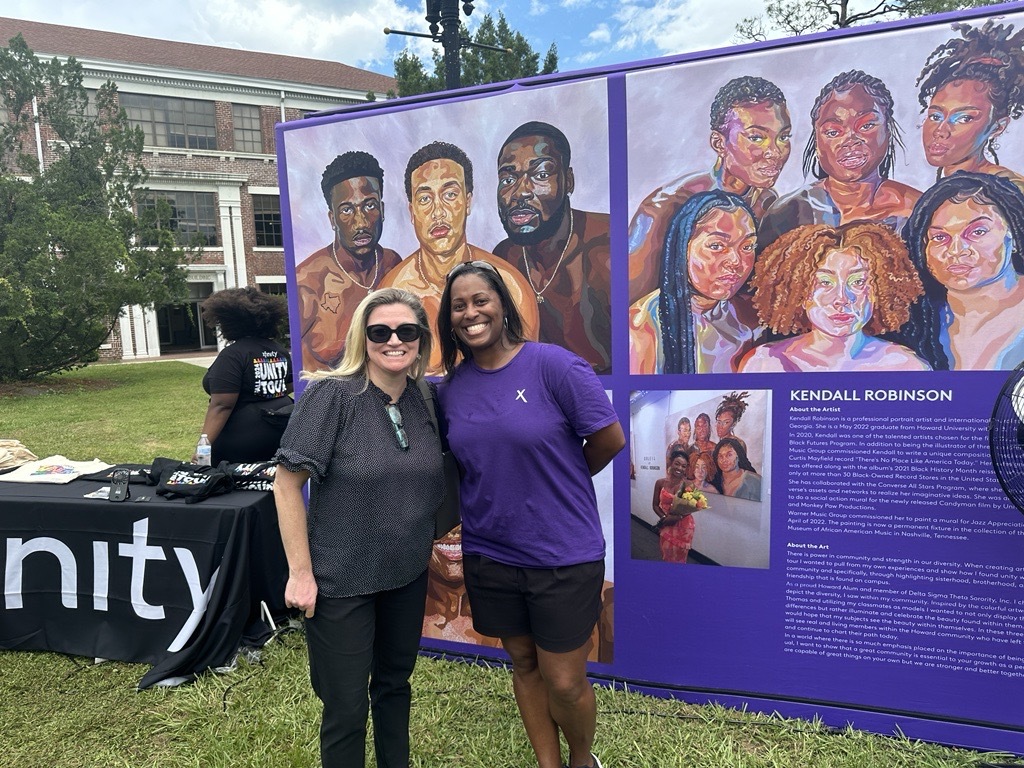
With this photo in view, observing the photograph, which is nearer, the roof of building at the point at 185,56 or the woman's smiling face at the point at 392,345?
the woman's smiling face at the point at 392,345

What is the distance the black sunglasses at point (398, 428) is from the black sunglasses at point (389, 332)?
22 centimetres

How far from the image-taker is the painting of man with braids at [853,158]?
2359 millimetres

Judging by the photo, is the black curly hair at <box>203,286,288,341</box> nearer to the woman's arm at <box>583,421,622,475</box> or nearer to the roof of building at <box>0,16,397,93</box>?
the woman's arm at <box>583,421,622,475</box>

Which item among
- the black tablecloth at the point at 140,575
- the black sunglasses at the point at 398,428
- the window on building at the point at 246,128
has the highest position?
the window on building at the point at 246,128

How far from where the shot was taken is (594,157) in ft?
8.95

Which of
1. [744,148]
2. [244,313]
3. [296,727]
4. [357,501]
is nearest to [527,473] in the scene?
[357,501]

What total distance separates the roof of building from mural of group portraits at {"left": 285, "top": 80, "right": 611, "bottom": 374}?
30.9 m

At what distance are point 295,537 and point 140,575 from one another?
2017 mm

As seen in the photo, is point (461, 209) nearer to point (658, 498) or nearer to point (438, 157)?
point (438, 157)

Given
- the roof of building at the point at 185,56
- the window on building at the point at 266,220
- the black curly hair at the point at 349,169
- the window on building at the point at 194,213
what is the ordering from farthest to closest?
the window on building at the point at 266,220 < the roof of building at the point at 185,56 < the window on building at the point at 194,213 < the black curly hair at the point at 349,169

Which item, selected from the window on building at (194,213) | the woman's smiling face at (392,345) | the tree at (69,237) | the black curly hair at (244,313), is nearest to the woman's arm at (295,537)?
the woman's smiling face at (392,345)

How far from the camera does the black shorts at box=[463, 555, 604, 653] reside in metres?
2.00

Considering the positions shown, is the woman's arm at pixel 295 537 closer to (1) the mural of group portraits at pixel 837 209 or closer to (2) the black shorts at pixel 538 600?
(2) the black shorts at pixel 538 600

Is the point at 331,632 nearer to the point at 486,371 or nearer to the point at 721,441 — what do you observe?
the point at 486,371
